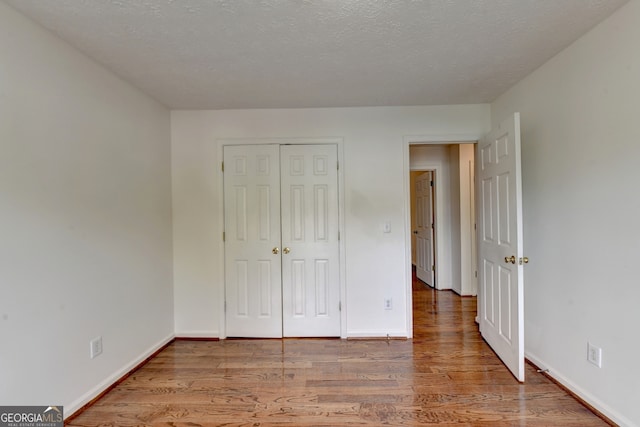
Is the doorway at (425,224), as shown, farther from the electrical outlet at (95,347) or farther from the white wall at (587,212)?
the electrical outlet at (95,347)

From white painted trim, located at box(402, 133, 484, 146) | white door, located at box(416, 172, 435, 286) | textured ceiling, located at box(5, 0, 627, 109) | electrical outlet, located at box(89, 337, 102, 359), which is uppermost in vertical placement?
textured ceiling, located at box(5, 0, 627, 109)

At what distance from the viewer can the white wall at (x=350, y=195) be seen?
119 inches

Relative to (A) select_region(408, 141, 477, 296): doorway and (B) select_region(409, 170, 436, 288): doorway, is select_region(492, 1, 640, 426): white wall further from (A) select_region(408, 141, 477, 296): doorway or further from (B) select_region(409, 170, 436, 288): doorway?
(B) select_region(409, 170, 436, 288): doorway

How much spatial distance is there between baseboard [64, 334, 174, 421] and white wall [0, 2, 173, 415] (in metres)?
0.01

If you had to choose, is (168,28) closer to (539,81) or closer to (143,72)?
(143,72)

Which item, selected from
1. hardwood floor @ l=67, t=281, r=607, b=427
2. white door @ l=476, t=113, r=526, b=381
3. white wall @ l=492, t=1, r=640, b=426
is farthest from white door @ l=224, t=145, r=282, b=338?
white wall @ l=492, t=1, r=640, b=426

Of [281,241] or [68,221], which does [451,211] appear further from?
[68,221]

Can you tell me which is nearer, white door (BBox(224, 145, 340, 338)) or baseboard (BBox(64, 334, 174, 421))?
baseboard (BBox(64, 334, 174, 421))

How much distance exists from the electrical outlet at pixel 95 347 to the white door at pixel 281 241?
1150 millimetres

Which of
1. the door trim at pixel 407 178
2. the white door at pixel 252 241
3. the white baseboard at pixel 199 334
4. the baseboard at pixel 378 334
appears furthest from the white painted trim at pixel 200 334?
the door trim at pixel 407 178

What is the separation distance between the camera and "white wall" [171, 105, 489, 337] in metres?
3.02

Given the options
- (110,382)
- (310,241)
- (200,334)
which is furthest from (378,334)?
(110,382)

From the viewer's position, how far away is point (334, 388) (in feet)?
7.14

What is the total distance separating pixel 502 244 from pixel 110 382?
314 centimetres
